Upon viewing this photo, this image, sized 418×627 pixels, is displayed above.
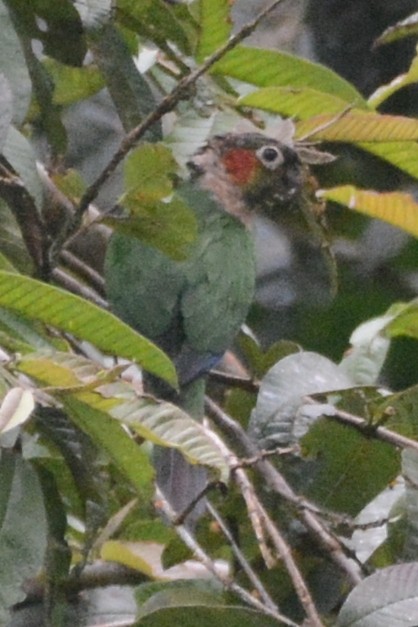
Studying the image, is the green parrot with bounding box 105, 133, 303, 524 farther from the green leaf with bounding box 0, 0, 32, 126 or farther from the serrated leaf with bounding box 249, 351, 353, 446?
the green leaf with bounding box 0, 0, 32, 126

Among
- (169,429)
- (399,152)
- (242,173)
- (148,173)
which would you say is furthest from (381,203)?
(242,173)

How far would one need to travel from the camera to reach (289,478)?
6.09 ft

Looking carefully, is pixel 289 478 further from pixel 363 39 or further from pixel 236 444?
pixel 363 39

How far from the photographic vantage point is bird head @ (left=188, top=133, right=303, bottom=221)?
2.41 m

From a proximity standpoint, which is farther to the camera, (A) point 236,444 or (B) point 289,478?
(A) point 236,444

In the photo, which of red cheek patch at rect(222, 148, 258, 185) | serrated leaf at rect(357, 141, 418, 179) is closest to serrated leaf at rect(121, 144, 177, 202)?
serrated leaf at rect(357, 141, 418, 179)

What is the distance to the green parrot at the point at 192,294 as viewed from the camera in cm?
209

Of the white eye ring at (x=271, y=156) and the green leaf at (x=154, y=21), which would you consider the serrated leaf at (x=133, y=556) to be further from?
the white eye ring at (x=271, y=156)

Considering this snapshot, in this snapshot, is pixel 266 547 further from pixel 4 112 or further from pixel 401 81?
pixel 401 81

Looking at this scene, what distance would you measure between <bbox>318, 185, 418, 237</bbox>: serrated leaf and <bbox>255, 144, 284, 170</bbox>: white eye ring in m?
0.59

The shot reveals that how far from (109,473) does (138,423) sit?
1.58ft

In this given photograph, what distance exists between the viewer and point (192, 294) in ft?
7.20

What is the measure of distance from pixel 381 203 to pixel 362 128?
15 centimetres

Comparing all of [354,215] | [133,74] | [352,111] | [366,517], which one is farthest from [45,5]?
[354,215]
